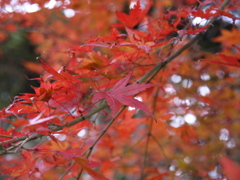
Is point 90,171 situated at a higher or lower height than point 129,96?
lower

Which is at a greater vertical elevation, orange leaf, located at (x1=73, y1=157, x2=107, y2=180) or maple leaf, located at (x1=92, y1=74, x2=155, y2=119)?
maple leaf, located at (x1=92, y1=74, x2=155, y2=119)

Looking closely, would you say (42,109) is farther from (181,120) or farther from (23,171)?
(181,120)

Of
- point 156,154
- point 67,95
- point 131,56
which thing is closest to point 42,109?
point 67,95

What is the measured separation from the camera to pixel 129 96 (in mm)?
605

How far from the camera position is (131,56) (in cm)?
74

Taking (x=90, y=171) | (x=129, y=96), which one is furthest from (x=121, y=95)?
(x=90, y=171)

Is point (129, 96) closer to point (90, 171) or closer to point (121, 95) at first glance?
point (121, 95)

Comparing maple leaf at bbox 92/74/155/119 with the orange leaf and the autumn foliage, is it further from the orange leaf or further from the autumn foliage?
the orange leaf

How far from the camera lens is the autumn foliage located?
0.63 meters

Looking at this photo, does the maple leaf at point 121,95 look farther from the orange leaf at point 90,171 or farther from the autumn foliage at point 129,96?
the orange leaf at point 90,171

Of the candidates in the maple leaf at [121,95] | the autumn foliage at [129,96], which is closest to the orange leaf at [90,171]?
the autumn foliage at [129,96]

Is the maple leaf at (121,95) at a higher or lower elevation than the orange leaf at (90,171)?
higher

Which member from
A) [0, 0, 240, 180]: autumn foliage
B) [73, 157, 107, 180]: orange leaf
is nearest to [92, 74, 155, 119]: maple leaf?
[0, 0, 240, 180]: autumn foliage

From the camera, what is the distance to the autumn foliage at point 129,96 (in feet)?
2.08
